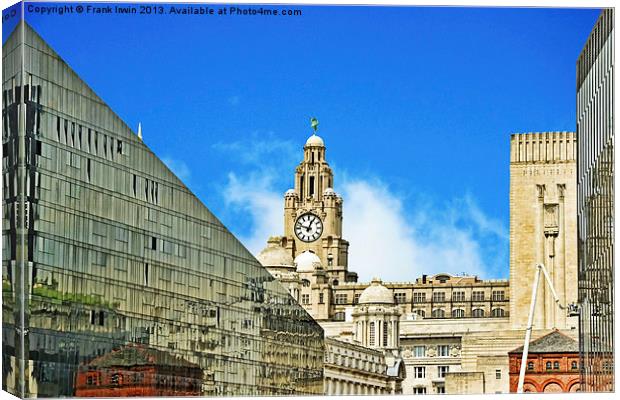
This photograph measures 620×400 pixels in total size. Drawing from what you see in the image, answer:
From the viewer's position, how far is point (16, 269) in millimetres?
92312

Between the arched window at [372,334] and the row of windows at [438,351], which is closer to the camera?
the arched window at [372,334]

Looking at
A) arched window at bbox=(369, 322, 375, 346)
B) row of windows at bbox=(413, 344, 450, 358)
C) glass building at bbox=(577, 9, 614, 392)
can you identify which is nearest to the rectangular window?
row of windows at bbox=(413, 344, 450, 358)

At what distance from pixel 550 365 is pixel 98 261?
61.0m

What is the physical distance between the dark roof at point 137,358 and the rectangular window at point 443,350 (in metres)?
98.0

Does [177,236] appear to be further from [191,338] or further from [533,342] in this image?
[533,342]

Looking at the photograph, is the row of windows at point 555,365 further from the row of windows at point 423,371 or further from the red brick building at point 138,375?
the red brick building at point 138,375

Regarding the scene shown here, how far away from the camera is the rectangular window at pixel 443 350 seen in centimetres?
19438

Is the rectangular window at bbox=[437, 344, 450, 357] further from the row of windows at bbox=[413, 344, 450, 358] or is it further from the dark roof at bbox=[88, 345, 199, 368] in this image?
the dark roof at bbox=[88, 345, 199, 368]

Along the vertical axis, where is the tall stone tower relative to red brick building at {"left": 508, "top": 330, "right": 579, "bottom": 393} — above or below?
above

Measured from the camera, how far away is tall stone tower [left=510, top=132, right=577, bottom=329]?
173 meters

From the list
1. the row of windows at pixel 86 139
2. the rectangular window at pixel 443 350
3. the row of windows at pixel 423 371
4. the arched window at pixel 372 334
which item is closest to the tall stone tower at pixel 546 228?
the row of windows at pixel 423 371

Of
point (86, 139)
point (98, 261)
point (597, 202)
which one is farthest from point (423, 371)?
point (86, 139)

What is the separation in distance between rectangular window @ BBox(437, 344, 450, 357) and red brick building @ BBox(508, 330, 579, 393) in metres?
36.4

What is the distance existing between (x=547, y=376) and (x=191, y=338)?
53.6m
